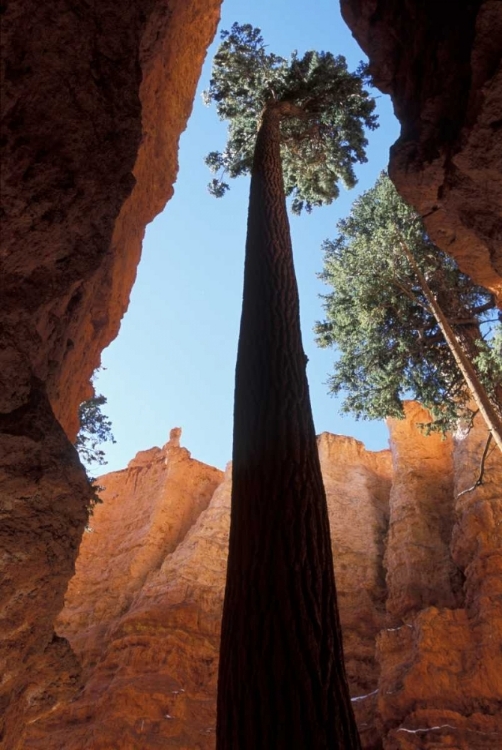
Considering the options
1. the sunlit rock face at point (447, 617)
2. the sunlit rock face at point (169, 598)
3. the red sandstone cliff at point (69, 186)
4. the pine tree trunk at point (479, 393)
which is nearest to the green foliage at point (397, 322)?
the pine tree trunk at point (479, 393)

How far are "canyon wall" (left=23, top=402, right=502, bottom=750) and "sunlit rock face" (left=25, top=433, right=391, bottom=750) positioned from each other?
65 mm

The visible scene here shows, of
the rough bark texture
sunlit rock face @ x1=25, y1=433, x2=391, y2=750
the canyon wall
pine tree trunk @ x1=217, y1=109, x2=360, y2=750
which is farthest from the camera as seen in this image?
sunlit rock face @ x1=25, y1=433, x2=391, y2=750

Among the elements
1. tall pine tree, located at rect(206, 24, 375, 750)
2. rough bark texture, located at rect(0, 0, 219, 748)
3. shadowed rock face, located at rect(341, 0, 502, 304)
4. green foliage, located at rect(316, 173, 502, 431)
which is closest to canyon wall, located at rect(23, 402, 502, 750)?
green foliage, located at rect(316, 173, 502, 431)

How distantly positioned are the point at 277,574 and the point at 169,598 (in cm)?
2172

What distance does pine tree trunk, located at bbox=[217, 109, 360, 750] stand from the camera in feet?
8.86

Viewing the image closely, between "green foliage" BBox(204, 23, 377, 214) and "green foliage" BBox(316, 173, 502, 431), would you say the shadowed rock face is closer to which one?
"green foliage" BBox(204, 23, 377, 214)

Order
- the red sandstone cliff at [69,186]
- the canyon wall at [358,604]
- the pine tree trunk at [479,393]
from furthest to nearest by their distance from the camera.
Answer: the canyon wall at [358,604], the pine tree trunk at [479,393], the red sandstone cliff at [69,186]

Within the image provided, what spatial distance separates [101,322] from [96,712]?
602 inches

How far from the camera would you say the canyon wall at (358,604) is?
15133 millimetres

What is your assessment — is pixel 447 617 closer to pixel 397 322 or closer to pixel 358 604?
pixel 358 604

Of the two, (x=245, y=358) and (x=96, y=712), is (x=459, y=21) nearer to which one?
(x=245, y=358)

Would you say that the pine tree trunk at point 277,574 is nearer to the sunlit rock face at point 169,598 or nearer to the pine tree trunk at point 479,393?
the pine tree trunk at point 479,393

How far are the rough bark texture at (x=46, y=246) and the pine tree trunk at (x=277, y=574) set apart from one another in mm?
2018

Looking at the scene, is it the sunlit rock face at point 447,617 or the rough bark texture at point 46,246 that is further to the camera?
the sunlit rock face at point 447,617
